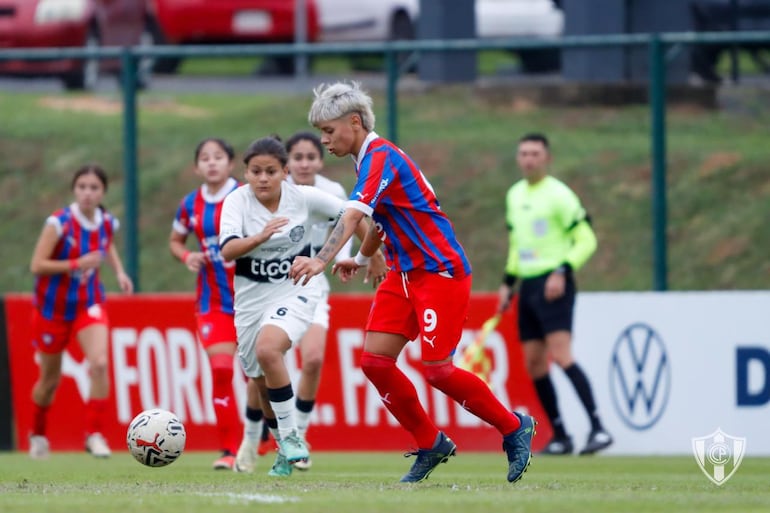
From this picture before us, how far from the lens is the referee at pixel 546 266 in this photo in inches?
493

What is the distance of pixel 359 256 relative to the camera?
888 centimetres

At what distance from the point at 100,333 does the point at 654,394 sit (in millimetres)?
4417

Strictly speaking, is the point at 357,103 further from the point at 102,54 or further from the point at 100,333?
the point at 102,54

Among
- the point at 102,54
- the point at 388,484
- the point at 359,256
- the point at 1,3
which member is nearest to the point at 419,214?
the point at 359,256

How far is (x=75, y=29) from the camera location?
2097 cm

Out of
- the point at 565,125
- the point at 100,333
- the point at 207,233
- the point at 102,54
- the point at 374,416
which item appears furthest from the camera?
the point at 565,125

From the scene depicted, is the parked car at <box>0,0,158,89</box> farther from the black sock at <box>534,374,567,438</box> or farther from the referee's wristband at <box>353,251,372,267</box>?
the referee's wristband at <box>353,251,372,267</box>

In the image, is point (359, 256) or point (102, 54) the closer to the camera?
point (359, 256)

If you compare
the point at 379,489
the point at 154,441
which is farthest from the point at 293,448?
the point at 379,489

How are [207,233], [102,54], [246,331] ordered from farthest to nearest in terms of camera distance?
1. [102,54]
2. [207,233]
3. [246,331]

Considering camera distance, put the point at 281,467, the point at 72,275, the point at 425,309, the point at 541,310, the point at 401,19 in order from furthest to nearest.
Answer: the point at 401,19, the point at 541,310, the point at 72,275, the point at 281,467, the point at 425,309

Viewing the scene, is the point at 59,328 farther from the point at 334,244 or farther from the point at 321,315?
the point at 334,244

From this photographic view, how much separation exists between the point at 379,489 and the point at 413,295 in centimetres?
106

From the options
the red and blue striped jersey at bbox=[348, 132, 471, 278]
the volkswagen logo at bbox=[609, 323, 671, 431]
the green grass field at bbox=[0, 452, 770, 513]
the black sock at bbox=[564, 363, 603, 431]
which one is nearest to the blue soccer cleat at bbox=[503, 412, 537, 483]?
the green grass field at bbox=[0, 452, 770, 513]
